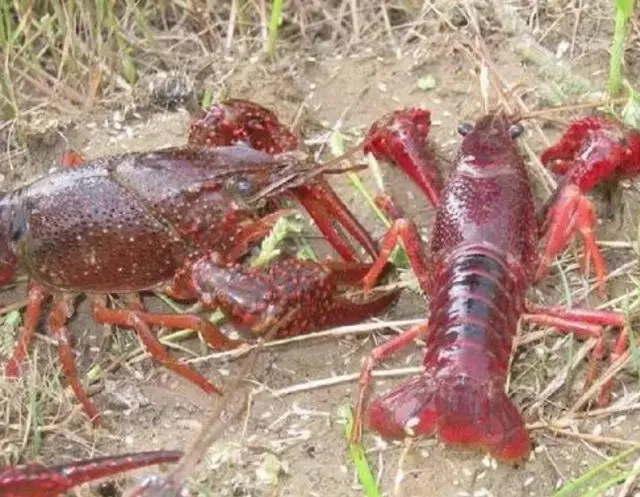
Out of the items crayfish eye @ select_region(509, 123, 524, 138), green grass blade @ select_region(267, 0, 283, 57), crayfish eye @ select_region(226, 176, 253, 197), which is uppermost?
green grass blade @ select_region(267, 0, 283, 57)

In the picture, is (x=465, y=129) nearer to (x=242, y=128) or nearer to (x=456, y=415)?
(x=242, y=128)

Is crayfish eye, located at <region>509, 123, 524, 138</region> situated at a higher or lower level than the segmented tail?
higher

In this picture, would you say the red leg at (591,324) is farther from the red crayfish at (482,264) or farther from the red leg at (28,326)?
the red leg at (28,326)

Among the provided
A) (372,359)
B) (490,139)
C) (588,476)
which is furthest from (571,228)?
(588,476)

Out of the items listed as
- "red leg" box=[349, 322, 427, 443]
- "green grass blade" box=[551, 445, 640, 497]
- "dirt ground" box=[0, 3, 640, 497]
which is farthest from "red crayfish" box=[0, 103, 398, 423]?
"green grass blade" box=[551, 445, 640, 497]

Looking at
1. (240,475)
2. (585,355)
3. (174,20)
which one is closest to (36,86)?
(174,20)

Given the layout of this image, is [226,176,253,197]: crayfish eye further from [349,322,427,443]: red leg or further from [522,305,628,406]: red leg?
[522,305,628,406]: red leg

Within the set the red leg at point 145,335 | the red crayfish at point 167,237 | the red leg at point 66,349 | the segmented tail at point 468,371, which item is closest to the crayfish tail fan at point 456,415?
the segmented tail at point 468,371
